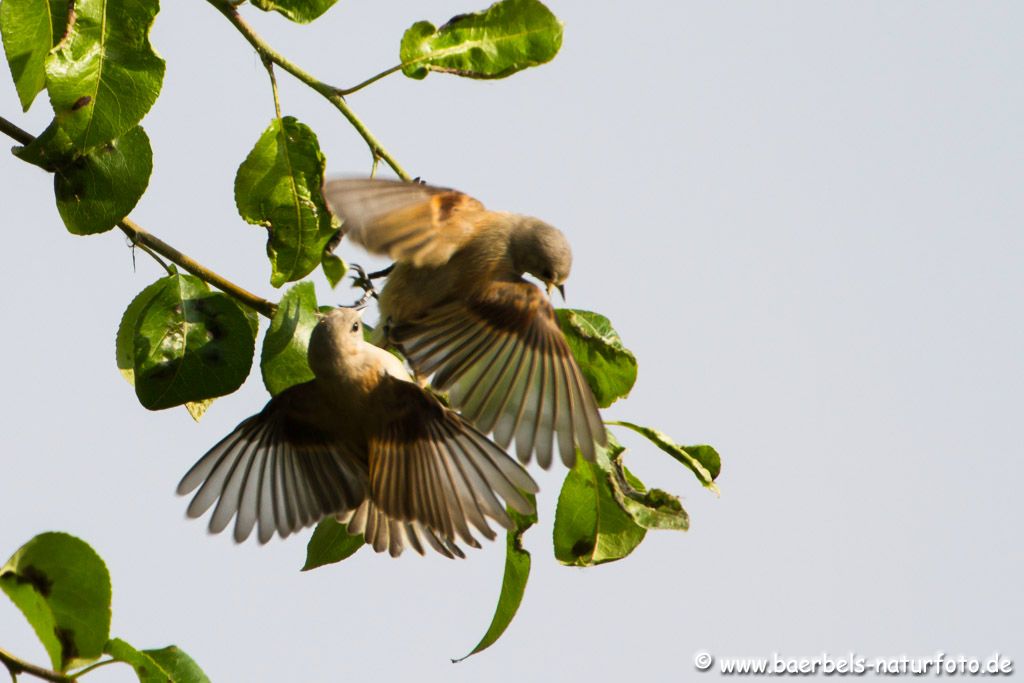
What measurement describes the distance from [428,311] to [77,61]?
1369 millimetres

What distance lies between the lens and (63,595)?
105 inches

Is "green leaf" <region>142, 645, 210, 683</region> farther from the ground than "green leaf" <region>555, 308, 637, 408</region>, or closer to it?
closer to it

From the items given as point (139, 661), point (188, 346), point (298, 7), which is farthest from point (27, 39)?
point (139, 661)

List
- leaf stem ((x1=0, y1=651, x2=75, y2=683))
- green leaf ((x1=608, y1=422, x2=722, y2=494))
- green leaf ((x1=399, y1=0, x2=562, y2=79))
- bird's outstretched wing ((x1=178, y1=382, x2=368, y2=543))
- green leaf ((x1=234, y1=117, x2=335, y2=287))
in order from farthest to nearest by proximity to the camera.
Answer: bird's outstretched wing ((x1=178, y1=382, x2=368, y2=543)), green leaf ((x1=608, y1=422, x2=722, y2=494)), green leaf ((x1=399, y1=0, x2=562, y2=79)), green leaf ((x1=234, y1=117, x2=335, y2=287)), leaf stem ((x1=0, y1=651, x2=75, y2=683))

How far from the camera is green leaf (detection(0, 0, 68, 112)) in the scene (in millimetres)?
2523

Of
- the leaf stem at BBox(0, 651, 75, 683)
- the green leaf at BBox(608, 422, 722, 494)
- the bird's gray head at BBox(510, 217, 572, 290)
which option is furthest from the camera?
the bird's gray head at BBox(510, 217, 572, 290)

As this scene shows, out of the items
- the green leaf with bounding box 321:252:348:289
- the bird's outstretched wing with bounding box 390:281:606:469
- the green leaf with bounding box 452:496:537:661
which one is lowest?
the green leaf with bounding box 452:496:537:661

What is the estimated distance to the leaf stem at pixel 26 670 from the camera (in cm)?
247

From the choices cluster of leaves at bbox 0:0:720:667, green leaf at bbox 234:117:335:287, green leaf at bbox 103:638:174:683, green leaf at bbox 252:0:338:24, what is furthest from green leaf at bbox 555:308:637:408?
green leaf at bbox 103:638:174:683

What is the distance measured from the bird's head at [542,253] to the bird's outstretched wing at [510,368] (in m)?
0.18

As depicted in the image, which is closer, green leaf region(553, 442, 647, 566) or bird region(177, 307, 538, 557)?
green leaf region(553, 442, 647, 566)

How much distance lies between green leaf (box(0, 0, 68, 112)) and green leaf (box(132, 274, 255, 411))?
2.03 ft

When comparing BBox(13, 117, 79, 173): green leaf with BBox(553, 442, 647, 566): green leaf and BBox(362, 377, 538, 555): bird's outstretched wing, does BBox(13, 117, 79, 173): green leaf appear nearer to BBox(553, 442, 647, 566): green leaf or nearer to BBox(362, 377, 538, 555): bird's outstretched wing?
BBox(362, 377, 538, 555): bird's outstretched wing

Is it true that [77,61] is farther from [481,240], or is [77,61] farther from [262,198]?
[481,240]
